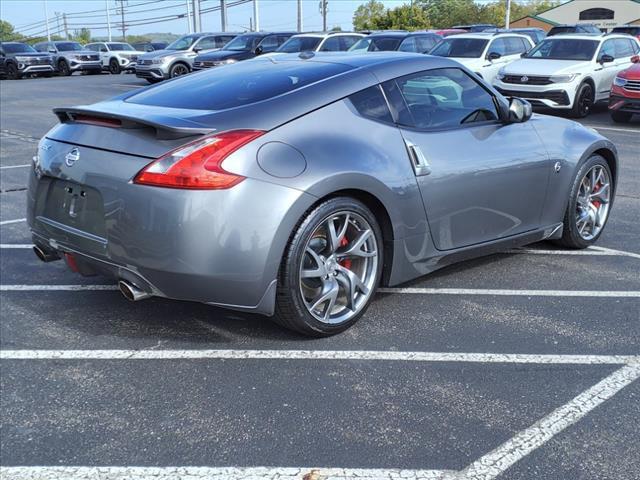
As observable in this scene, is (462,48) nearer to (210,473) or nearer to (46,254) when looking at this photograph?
(46,254)

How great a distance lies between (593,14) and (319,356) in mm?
65330

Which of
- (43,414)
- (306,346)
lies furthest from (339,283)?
(43,414)

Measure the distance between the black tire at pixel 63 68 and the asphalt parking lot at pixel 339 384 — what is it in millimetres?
32715

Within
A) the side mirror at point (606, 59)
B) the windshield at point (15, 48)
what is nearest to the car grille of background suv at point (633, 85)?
the side mirror at point (606, 59)

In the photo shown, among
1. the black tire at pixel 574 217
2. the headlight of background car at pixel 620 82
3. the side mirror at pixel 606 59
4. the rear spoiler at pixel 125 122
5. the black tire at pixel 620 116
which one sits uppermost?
the rear spoiler at pixel 125 122

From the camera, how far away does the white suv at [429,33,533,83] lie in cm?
1786

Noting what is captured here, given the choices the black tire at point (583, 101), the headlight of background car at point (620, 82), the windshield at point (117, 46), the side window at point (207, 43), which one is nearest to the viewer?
the headlight of background car at point (620, 82)

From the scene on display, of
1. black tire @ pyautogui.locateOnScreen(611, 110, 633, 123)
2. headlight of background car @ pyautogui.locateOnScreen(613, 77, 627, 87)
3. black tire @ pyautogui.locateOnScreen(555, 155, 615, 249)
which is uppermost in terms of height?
headlight of background car @ pyautogui.locateOnScreen(613, 77, 627, 87)

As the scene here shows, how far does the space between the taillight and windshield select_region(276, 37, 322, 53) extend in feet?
61.0

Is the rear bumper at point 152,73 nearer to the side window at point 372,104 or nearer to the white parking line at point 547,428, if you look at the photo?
the side window at point 372,104

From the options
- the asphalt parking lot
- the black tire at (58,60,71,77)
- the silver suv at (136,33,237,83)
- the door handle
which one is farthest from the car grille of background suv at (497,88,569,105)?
the black tire at (58,60,71,77)

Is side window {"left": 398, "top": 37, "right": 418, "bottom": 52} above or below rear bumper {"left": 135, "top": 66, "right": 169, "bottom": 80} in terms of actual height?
above

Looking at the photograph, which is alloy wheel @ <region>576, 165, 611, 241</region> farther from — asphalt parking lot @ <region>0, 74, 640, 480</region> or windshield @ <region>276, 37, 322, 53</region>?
windshield @ <region>276, 37, 322, 53</region>

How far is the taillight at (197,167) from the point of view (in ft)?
11.4
